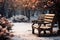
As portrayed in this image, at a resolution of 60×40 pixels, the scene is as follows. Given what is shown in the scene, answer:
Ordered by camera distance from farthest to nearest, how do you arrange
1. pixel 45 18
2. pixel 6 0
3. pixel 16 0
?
pixel 16 0 → pixel 6 0 → pixel 45 18

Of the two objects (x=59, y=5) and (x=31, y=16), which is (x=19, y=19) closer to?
(x=31, y=16)

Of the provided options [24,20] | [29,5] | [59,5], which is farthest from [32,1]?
[59,5]

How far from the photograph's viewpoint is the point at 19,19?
40.3 feet

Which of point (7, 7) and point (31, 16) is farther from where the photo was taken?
point (31, 16)

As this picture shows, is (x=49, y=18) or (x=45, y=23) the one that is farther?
(x=49, y=18)

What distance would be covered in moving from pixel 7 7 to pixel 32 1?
179cm

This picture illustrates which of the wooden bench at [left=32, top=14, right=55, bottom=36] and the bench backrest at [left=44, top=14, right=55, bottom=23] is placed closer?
the wooden bench at [left=32, top=14, right=55, bottom=36]

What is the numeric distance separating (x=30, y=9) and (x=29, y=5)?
30cm

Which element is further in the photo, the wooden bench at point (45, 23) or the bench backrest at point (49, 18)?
the bench backrest at point (49, 18)

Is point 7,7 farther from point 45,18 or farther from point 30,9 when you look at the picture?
point 45,18

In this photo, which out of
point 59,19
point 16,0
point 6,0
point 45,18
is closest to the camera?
point 59,19

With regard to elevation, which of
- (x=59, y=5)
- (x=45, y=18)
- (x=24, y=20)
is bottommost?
(x=24, y=20)

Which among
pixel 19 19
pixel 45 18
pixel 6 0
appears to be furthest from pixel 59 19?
pixel 19 19

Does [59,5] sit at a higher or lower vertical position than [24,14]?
higher
